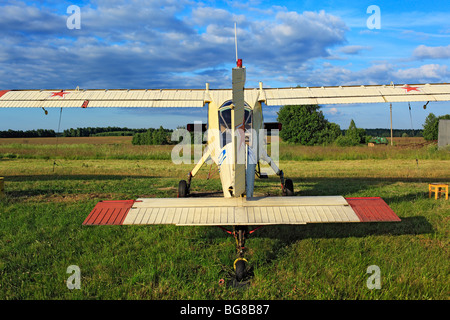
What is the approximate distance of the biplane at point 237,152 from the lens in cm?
443

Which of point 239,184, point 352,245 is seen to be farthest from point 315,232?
point 239,184

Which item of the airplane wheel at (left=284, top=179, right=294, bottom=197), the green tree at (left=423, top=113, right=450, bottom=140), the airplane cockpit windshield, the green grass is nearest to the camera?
the green grass

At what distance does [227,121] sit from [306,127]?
39.9m

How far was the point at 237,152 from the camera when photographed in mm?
4867

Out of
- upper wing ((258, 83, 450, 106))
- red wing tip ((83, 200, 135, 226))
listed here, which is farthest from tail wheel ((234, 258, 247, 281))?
upper wing ((258, 83, 450, 106))

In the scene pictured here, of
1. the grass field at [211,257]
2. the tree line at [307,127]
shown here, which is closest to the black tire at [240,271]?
the grass field at [211,257]

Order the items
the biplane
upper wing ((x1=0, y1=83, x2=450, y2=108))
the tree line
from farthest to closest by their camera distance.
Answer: the tree line → upper wing ((x1=0, y1=83, x2=450, y2=108)) → the biplane

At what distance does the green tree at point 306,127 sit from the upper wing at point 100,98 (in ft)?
126

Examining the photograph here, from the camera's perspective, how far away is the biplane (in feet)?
14.5

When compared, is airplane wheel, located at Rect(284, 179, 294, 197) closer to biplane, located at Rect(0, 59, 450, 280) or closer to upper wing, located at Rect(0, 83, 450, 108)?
biplane, located at Rect(0, 59, 450, 280)

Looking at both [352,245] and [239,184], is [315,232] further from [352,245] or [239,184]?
[239,184]

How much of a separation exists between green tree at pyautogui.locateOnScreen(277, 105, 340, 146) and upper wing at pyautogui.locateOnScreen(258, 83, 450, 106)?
122 ft

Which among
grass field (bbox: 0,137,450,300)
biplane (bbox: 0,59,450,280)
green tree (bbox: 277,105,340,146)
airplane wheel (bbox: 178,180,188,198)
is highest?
green tree (bbox: 277,105,340,146)

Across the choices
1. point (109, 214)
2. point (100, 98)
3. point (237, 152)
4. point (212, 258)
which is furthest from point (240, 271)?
point (100, 98)
